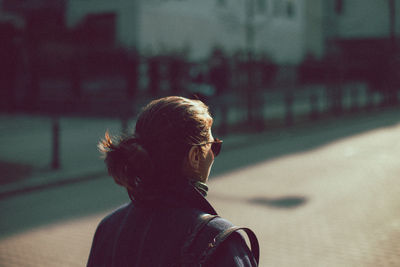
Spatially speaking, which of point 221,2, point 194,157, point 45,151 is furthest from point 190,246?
point 221,2

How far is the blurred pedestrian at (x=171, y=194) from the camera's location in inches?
53.5

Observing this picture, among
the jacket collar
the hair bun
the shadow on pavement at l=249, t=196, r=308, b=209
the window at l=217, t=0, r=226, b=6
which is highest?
the hair bun

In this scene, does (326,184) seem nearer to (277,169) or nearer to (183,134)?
(277,169)

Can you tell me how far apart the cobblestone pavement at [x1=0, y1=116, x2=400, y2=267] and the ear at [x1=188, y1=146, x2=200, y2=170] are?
317 cm

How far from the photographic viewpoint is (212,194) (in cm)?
712

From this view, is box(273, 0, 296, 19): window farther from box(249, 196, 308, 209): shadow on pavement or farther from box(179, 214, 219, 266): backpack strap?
box(179, 214, 219, 266): backpack strap

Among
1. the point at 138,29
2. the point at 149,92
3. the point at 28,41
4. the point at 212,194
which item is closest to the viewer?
the point at 212,194

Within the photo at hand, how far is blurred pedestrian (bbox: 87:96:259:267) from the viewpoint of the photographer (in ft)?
4.46

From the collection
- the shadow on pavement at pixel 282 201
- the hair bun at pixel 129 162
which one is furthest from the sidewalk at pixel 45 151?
the hair bun at pixel 129 162

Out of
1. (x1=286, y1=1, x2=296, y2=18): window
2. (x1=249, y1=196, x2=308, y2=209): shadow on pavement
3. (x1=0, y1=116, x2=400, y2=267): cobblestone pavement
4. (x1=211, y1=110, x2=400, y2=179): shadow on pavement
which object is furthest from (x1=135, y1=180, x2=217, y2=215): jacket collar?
(x1=286, y1=1, x2=296, y2=18): window

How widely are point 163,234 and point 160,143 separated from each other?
26 centimetres

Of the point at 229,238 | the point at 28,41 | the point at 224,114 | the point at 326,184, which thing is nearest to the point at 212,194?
the point at 326,184

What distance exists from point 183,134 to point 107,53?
67.2 feet

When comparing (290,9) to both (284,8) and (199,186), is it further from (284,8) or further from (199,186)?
(199,186)
